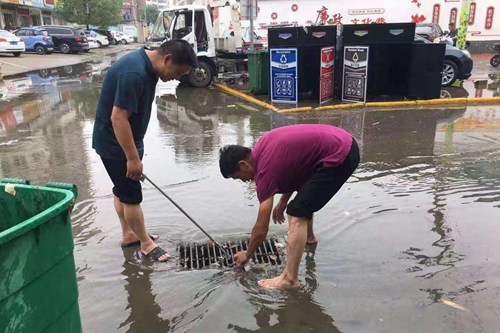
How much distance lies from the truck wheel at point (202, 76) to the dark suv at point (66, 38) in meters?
21.3

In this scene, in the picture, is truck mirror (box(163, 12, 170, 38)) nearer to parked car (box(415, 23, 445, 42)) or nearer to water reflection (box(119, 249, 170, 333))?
parked car (box(415, 23, 445, 42))

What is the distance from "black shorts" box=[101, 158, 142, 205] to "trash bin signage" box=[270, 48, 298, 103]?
23.3 ft

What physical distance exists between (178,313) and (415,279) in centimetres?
168

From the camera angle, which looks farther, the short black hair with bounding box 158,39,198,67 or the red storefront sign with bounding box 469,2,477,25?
the red storefront sign with bounding box 469,2,477,25

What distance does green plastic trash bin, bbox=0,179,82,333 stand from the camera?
1.62m

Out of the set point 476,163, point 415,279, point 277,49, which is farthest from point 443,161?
point 277,49

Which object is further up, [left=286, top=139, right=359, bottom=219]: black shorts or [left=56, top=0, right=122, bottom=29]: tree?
[left=56, top=0, right=122, bottom=29]: tree

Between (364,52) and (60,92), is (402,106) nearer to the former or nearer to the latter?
(364,52)

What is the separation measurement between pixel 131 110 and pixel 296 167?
1206 mm

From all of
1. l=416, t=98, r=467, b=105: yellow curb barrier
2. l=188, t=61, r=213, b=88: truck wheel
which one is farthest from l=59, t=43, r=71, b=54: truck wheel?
l=416, t=98, r=467, b=105: yellow curb barrier

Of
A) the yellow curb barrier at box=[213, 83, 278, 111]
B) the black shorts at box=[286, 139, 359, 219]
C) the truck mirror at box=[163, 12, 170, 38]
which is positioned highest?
the truck mirror at box=[163, 12, 170, 38]

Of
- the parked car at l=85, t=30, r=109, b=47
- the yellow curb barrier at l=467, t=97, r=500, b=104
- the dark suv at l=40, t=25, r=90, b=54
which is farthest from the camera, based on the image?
the parked car at l=85, t=30, r=109, b=47

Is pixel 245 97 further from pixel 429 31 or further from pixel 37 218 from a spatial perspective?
pixel 37 218

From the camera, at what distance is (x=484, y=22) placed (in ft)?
78.2
